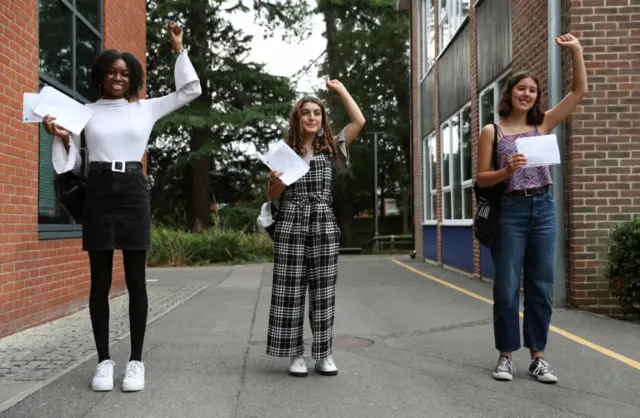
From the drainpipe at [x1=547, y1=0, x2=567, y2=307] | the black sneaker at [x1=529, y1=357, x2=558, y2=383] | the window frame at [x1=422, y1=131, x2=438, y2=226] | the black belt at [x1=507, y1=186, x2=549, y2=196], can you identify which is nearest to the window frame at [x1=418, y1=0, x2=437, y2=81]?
the window frame at [x1=422, y1=131, x2=438, y2=226]

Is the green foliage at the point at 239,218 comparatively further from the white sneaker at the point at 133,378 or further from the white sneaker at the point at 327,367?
the white sneaker at the point at 133,378

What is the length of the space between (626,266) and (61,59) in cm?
618

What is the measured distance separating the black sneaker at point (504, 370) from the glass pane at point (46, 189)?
179 inches

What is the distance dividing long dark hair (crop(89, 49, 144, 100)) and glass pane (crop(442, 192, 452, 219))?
10.0 metres

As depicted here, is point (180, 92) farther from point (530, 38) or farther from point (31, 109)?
point (530, 38)

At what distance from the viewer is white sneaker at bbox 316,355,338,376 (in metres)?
4.45

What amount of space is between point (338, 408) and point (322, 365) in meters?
0.77

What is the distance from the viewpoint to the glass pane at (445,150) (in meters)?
13.7

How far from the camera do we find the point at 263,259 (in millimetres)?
18125

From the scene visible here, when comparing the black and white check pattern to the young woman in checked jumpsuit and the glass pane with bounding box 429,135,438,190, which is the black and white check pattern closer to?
the young woman in checked jumpsuit

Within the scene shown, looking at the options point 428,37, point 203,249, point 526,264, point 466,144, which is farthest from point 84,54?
point 428,37

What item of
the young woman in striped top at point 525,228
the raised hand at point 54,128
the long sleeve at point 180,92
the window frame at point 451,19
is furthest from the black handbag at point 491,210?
the window frame at point 451,19

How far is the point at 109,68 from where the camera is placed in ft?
13.4

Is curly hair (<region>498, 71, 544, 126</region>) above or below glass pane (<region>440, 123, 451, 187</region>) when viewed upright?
below
